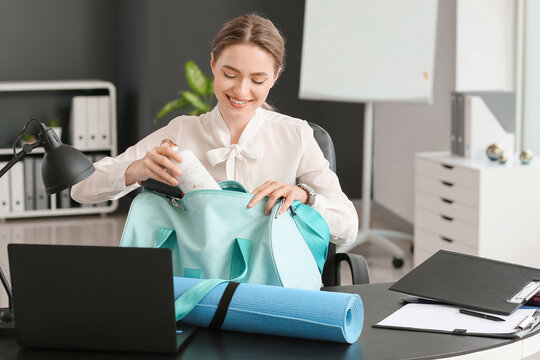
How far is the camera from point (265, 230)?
162 cm

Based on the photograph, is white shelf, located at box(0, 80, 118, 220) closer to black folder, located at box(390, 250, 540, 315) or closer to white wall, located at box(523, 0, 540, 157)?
white wall, located at box(523, 0, 540, 157)

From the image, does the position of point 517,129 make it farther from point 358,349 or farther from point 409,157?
point 358,349

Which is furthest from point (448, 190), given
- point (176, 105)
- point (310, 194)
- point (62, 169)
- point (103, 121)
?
point (62, 169)

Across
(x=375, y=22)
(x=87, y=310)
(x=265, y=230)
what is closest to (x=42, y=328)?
(x=87, y=310)

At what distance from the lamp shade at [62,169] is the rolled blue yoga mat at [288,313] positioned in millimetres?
303

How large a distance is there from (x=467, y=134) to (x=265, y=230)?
262cm

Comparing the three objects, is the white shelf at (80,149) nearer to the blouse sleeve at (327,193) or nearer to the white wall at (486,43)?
the white wall at (486,43)

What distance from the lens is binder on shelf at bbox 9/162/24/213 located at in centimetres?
554

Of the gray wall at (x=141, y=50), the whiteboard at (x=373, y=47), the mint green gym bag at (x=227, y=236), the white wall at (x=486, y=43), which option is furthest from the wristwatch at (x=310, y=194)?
the gray wall at (x=141, y=50)

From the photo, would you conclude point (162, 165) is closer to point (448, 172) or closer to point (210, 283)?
point (210, 283)

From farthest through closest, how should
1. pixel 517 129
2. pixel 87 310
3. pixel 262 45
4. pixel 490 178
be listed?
pixel 517 129 < pixel 490 178 < pixel 262 45 < pixel 87 310

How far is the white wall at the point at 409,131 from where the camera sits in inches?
192

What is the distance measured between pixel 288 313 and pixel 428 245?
2907 mm

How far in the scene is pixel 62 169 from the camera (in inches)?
57.3
